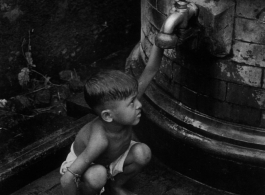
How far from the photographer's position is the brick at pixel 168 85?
152 inches

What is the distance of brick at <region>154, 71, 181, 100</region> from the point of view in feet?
12.7

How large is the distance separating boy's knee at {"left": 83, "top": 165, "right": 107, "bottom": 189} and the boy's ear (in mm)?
305

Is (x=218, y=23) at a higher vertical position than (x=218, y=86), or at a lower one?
higher

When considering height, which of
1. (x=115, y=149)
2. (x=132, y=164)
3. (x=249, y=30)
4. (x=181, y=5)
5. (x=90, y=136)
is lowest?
(x=132, y=164)

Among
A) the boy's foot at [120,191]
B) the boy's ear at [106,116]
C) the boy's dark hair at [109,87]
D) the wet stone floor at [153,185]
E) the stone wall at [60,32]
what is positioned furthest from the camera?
the stone wall at [60,32]

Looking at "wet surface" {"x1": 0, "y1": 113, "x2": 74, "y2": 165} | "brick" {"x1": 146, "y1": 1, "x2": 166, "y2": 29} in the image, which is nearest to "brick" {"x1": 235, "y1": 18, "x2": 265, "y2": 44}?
"brick" {"x1": 146, "y1": 1, "x2": 166, "y2": 29}

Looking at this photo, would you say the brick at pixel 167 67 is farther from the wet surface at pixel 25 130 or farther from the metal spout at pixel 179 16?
the wet surface at pixel 25 130

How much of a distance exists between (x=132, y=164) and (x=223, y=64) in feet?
2.87

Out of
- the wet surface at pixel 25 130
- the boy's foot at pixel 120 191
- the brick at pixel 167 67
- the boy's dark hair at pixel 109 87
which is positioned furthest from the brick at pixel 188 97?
the wet surface at pixel 25 130

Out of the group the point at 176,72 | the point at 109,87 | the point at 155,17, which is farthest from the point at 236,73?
the point at 109,87

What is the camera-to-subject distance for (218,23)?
3355 mm

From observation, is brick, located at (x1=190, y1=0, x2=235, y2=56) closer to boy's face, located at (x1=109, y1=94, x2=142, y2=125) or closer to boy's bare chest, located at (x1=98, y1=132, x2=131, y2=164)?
boy's face, located at (x1=109, y1=94, x2=142, y2=125)

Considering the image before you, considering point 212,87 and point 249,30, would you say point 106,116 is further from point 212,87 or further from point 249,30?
point 249,30

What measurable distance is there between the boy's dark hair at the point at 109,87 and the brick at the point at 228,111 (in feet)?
2.18
